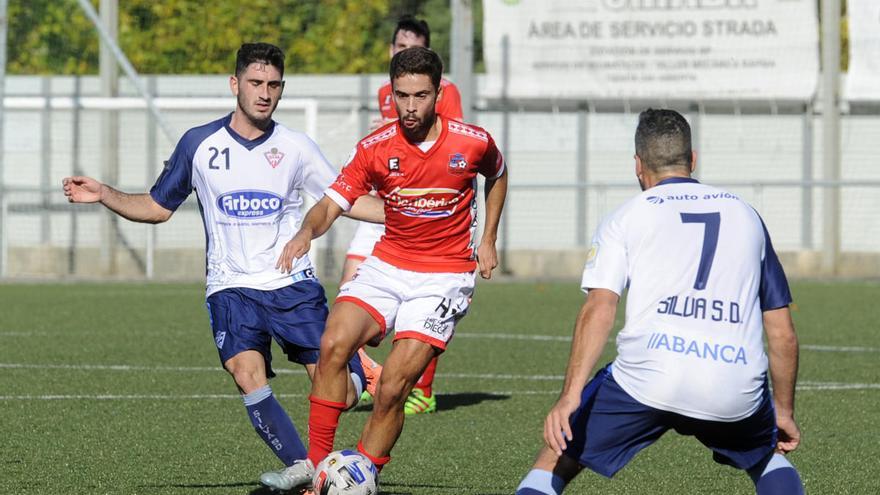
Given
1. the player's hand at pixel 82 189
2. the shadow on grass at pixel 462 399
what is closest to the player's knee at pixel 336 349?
the player's hand at pixel 82 189

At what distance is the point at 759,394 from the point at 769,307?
0.28 meters

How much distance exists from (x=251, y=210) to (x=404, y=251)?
2.50 ft

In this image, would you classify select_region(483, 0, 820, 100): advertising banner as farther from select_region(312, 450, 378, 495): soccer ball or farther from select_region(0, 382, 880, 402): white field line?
select_region(312, 450, 378, 495): soccer ball

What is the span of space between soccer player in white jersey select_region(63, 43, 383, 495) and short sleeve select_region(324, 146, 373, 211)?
0.40 meters

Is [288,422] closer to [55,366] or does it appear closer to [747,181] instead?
[55,366]

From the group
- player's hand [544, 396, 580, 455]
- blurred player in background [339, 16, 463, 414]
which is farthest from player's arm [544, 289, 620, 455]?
blurred player in background [339, 16, 463, 414]

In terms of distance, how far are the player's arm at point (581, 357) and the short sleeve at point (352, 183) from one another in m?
2.07

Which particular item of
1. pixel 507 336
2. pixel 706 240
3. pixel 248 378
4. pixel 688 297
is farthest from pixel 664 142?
pixel 507 336

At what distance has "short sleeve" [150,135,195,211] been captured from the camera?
6.88 metres

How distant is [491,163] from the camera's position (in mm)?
6707

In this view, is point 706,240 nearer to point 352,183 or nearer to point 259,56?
point 352,183

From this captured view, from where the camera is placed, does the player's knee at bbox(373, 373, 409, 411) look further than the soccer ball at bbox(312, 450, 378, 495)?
Yes

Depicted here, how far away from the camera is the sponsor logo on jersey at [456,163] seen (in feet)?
21.1

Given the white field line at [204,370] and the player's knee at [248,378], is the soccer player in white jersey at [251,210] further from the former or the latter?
the white field line at [204,370]
